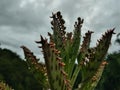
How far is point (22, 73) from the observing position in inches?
3797

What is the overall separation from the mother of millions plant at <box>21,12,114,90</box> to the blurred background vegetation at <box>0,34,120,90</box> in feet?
246

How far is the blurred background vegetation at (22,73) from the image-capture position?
8450 cm

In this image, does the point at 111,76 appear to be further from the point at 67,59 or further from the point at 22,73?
the point at 67,59

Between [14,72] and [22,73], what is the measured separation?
321cm

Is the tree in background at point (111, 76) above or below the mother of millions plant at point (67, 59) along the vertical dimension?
above

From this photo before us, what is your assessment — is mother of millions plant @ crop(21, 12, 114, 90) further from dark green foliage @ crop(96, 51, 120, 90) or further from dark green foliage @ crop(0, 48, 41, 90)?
dark green foliage @ crop(0, 48, 41, 90)

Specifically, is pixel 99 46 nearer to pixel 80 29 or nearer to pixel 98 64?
pixel 98 64

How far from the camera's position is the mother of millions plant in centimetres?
387

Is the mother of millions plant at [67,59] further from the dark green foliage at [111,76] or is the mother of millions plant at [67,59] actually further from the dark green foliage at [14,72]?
the dark green foliage at [14,72]

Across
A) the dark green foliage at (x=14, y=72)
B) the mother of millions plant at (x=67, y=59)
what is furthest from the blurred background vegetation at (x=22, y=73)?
the mother of millions plant at (x=67, y=59)

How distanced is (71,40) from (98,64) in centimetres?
70

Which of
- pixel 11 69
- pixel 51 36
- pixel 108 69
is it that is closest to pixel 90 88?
pixel 51 36

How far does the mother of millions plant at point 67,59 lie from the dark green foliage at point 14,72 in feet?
262

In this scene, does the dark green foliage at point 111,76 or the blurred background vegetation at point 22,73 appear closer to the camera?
Result: the dark green foliage at point 111,76
